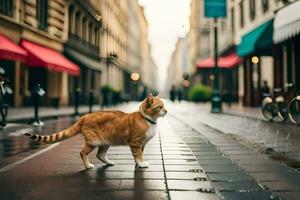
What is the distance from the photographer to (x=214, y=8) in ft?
67.0

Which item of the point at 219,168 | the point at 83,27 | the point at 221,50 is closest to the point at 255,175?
the point at 219,168

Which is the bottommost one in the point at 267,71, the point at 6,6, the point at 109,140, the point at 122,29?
the point at 109,140

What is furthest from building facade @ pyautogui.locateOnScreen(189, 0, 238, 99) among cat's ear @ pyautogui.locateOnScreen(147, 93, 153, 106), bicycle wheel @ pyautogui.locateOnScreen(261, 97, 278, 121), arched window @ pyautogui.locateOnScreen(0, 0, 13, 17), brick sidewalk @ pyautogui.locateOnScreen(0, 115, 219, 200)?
cat's ear @ pyautogui.locateOnScreen(147, 93, 153, 106)

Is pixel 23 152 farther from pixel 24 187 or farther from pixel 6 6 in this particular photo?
pixel 6 6

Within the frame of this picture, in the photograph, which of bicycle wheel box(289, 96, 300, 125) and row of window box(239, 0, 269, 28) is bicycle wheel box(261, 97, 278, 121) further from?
row of window box(239, 0, 269, 28)

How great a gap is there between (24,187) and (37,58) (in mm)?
16578

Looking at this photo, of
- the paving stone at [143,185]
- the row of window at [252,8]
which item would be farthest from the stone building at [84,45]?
the paving stone at [143,185]

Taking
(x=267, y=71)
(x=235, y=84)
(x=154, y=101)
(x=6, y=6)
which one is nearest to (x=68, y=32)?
(x=6, y=6)

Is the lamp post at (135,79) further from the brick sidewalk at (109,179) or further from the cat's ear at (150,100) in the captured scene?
the cat's ear at (150,100)

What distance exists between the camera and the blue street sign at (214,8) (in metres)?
20.4

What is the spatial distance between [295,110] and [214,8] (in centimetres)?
965

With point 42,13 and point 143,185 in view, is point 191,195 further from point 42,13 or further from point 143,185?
point 42,13

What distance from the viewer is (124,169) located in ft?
16.8

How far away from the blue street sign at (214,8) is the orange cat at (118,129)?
16139mm
